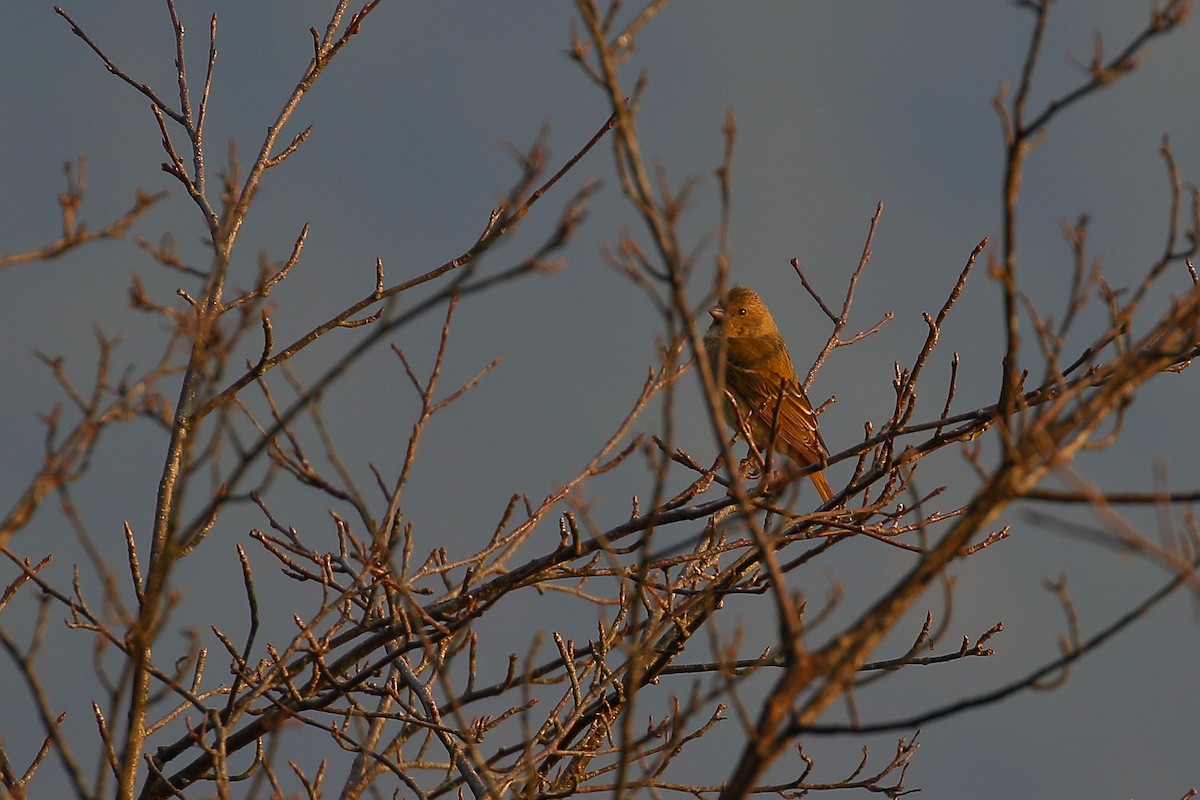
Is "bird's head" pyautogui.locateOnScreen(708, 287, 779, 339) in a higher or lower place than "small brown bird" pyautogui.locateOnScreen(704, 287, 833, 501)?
higher

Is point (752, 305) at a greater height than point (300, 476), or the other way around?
point (752, 305)

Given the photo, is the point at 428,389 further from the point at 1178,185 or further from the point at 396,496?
the point at 1178,185

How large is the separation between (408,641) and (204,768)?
0.99 m

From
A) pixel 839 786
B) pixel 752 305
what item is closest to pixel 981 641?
pixel 839 786

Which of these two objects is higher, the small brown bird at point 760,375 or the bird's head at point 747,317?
the bird's head at point 747,317

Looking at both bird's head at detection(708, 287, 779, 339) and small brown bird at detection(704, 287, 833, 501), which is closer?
small brown bird at detection(704, 287, 833, 501)

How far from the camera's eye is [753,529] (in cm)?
286

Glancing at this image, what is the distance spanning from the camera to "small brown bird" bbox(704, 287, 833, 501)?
9281mm

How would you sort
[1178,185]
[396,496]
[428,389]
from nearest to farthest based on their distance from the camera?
[1178,185]
[396,496]
[428,389]

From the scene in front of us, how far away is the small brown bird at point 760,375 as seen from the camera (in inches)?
365

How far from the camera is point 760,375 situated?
453 inches

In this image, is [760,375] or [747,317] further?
[747,317]

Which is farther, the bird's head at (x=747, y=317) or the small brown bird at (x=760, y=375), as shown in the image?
the bird's head at (x=747, y=317)

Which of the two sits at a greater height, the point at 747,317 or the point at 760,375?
the point at 747,317
